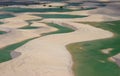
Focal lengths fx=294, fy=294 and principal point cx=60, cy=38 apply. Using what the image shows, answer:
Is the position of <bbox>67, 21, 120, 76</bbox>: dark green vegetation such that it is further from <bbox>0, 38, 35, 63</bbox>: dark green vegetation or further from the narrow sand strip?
<bbox>0, 38, 35, 63</bbox>: dark green vegetation

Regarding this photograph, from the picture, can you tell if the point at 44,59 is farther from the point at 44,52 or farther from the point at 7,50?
the point at 7,50

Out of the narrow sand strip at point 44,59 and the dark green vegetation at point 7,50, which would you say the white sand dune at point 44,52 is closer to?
the narrow sand strip at point 44,59

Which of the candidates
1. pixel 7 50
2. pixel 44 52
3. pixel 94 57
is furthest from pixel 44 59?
pixel 7 50

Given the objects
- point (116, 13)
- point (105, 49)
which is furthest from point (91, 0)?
point (105, 49)

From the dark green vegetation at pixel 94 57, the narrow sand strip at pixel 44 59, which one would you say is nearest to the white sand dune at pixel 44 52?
the narrow sand strip at pixel 44 59

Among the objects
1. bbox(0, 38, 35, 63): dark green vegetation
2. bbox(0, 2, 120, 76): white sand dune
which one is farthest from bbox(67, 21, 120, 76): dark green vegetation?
bbox(0, 38, 35, 63): dark green vegetation

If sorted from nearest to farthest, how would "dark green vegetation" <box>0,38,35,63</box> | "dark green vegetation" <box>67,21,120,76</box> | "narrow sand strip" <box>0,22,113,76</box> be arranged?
"narrow sand strip" <box>0,22,113,76</box> < "dark green vegetation" <box>67,21,120,76</box> < "dark green vegetation" <box>0,38,35,63</box>

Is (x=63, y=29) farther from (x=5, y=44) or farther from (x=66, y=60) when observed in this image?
(x=66, y=60)
